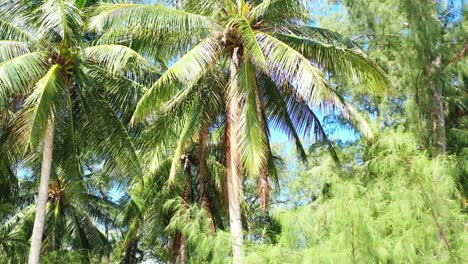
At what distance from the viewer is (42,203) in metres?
11.4

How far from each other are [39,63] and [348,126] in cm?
754

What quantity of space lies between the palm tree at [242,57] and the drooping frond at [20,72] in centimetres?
132

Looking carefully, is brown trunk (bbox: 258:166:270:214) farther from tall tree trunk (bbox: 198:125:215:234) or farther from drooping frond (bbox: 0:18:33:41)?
drooping frond (bbox: 0:18:33:41)

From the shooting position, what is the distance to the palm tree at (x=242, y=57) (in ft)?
34.3

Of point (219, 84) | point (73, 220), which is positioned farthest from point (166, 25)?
point (73, 220)

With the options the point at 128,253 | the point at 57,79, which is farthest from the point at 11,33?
the point at 128,253

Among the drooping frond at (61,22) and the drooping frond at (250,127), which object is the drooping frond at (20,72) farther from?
the drooping frond at (250,127)

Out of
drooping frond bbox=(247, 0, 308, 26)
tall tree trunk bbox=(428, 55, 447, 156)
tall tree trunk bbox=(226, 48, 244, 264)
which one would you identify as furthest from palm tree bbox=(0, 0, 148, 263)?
tall tree trunk bbox=(428, 55, 447, 156)

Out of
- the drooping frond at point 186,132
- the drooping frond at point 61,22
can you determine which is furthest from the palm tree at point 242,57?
the drooping frond at point 186,132

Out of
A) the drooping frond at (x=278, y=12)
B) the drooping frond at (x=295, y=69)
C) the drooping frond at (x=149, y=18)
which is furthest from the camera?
the drooping frond at (x=278, y=12)

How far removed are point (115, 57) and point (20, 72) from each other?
1783 millimetres

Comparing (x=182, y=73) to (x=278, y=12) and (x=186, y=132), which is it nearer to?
(x=186, y=132)

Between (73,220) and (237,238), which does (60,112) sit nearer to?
(237,238)

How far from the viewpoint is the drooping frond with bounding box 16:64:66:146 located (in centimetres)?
1043
